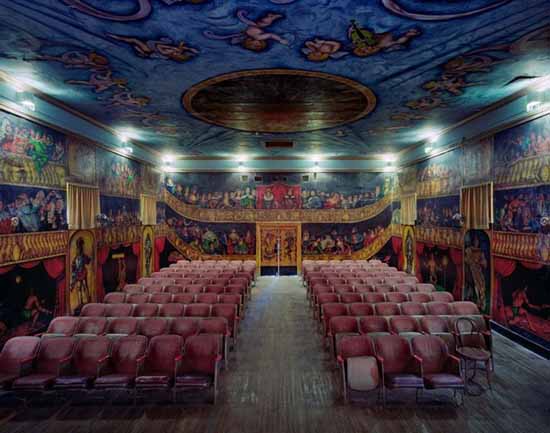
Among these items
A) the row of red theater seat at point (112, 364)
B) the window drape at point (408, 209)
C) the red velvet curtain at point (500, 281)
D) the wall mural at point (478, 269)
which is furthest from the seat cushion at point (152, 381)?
the window drape at point (408, 209)

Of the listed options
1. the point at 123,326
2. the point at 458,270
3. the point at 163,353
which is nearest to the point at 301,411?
the point at 163,353

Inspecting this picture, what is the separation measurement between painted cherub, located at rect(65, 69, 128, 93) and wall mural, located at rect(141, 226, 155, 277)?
378 inches

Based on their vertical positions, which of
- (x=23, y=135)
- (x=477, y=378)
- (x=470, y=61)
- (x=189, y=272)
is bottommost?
(x=477, y=378)

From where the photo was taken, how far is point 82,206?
11422mm

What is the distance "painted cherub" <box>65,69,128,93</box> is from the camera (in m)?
8.06

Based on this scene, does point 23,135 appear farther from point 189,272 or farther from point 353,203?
point 353,203

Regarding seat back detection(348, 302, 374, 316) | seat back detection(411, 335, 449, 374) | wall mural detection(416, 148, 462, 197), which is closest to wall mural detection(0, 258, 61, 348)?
seat back detection(348, 302, 374, 316)

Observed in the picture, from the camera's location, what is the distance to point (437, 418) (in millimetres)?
5645

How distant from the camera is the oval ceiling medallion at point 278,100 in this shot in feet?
27.1

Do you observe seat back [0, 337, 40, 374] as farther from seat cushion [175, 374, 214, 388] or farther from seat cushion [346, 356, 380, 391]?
seat cushion [346, 356, 380, 391]

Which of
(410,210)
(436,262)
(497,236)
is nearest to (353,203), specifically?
(410,210)

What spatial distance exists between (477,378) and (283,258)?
47.0ft

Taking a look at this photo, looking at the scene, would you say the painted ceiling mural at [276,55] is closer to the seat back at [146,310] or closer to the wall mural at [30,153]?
the wall mural at [30,153]

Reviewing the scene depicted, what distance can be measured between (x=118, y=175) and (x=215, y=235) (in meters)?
7.65
